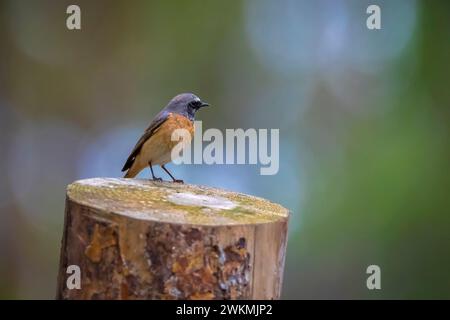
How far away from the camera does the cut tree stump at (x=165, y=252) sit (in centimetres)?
285

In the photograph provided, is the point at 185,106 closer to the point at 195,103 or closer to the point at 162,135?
the point at 195,103

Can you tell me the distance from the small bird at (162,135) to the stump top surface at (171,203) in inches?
40.0

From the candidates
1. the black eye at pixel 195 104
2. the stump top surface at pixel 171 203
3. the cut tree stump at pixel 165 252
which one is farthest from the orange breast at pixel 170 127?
the cut tree stump at pixel 165 252

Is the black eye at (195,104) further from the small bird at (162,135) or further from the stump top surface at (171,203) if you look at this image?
the stump top surface at (171,203)

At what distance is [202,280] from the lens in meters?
2.89

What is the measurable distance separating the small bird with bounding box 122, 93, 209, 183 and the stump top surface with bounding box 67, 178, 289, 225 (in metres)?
1.02

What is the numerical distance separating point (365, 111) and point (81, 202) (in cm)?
778

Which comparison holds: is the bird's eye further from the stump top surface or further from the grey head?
the stump top surface

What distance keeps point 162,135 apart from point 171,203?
1750 millimetres

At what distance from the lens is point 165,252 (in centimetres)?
285

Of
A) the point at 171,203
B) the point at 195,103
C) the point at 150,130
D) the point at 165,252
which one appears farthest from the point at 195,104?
the point at 165,252

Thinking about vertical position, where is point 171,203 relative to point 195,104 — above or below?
below

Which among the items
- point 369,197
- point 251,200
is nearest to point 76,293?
point 251,200
